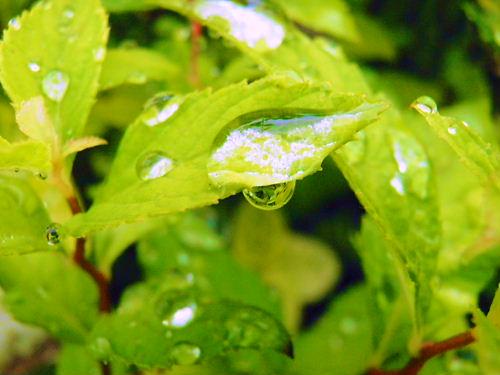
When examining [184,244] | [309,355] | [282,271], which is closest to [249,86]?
[184,244]

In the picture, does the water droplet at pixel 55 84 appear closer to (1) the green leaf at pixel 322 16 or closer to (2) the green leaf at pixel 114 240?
(2) the green leaf at pixel 114 240

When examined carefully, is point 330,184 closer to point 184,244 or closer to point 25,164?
point 184,244

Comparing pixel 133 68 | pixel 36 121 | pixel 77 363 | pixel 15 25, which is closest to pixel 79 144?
pixel 36 121

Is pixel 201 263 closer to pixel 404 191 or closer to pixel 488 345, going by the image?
pixel 404 191

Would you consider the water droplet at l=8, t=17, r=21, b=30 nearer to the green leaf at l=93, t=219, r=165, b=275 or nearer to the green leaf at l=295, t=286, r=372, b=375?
the green leaf at l=93, t=219, r=165, b=275

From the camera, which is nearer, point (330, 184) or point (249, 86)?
point (249, 86)

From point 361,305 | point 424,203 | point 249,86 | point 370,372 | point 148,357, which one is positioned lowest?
point 361,305
